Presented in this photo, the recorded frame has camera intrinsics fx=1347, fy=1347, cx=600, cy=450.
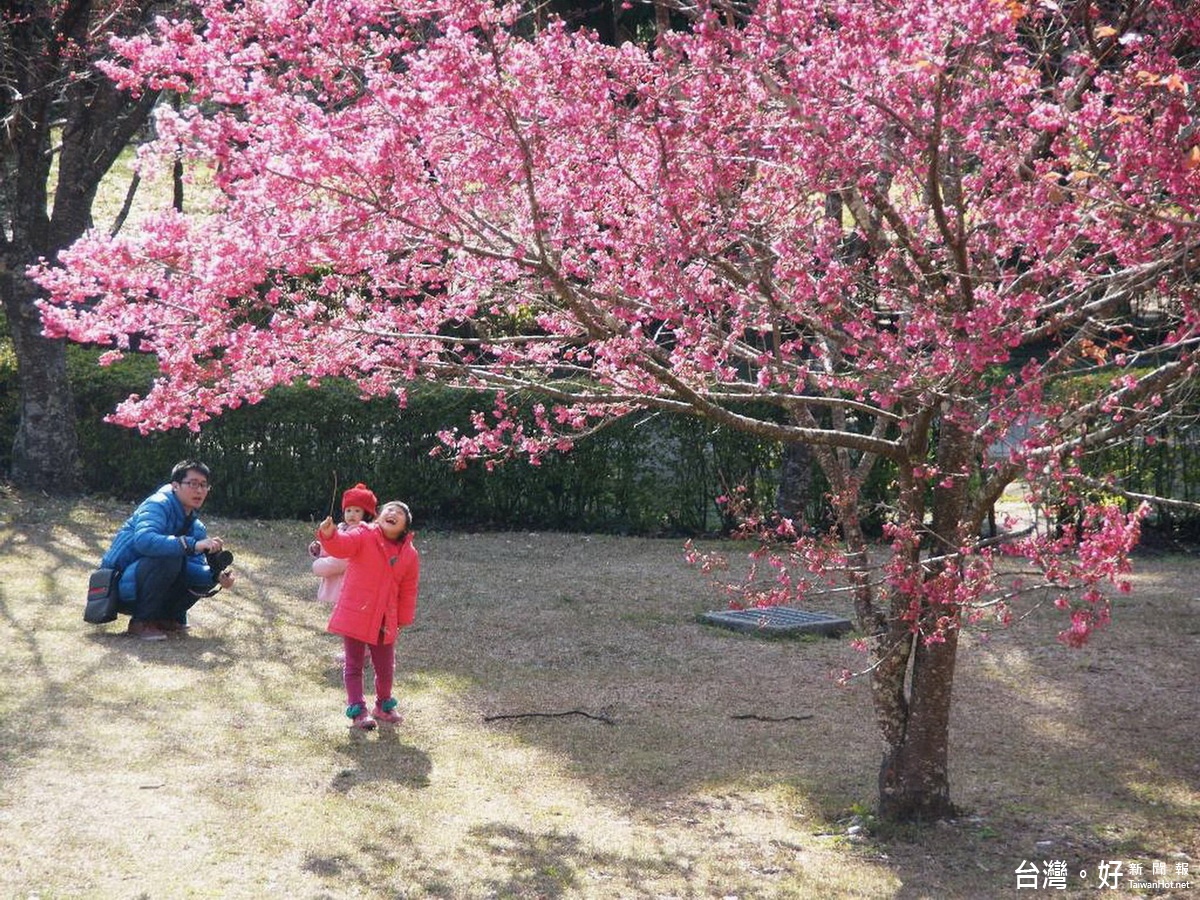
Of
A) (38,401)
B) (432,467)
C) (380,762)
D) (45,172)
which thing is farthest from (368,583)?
(45,172)

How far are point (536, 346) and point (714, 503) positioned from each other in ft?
→ 22.9

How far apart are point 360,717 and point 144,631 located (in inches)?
85.5

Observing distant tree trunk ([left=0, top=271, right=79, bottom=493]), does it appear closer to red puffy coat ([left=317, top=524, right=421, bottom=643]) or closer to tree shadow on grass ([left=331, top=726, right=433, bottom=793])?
red puffy coat ([left=317, top=524, right=421, bottom=643])

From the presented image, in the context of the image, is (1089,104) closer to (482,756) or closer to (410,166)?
(410,166)

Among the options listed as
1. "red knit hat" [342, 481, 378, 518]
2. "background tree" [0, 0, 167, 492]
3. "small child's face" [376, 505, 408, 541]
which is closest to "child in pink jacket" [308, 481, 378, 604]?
"red knit hat" [342, 481, 378, 518]

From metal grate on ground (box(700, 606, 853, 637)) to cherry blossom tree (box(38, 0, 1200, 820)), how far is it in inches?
125

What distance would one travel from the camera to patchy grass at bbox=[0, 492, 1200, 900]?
4.86m

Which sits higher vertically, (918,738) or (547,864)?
(918,738)

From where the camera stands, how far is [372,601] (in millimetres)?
6438

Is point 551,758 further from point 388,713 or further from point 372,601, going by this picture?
point 372,601

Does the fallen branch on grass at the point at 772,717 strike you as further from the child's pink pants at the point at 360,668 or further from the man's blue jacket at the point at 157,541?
the man's blue jacket at the point at 157,541

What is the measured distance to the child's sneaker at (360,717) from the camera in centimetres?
639

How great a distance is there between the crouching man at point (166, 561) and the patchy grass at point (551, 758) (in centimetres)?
20

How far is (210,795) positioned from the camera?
5.41 meters
